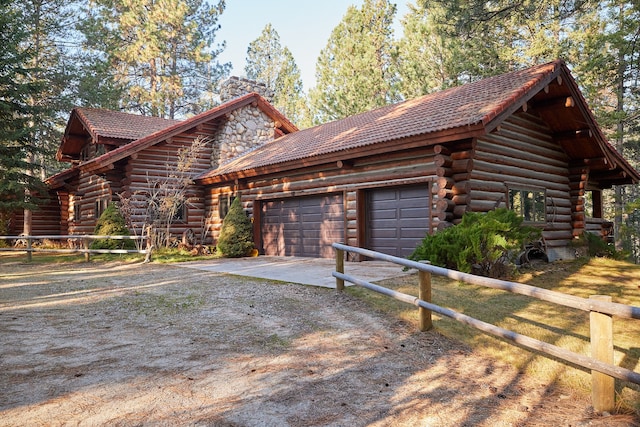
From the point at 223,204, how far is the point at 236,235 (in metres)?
3.11

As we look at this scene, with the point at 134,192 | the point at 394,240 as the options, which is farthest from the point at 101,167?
the point at 394,240

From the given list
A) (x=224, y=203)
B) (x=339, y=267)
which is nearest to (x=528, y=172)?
(x=339, y=267)

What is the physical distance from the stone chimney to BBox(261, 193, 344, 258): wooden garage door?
8214 millimetres

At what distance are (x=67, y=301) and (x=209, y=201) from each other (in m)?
11.7

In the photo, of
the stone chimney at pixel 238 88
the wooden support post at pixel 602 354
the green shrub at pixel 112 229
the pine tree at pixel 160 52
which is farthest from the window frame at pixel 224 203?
the pine tree at pixel 160 52

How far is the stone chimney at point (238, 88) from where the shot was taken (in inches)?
847

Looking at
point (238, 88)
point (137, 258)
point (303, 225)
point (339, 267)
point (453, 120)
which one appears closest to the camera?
point (339, 267)

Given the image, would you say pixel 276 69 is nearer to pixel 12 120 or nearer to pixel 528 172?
pixel 12 120

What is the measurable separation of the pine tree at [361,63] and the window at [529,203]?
16418 mm

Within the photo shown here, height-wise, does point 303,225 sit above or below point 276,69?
below

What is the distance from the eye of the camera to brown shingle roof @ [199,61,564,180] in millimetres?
10133

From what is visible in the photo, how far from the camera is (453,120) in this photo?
10188 mm

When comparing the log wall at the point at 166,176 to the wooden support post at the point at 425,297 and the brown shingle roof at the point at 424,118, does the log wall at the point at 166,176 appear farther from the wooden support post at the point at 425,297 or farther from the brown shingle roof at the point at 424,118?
the wooden support post at the point at 425,297

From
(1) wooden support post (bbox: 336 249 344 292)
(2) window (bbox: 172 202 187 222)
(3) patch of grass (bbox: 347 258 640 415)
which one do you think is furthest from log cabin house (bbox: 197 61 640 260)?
(1) wooden support post (bbox: 336 249 344 292)
